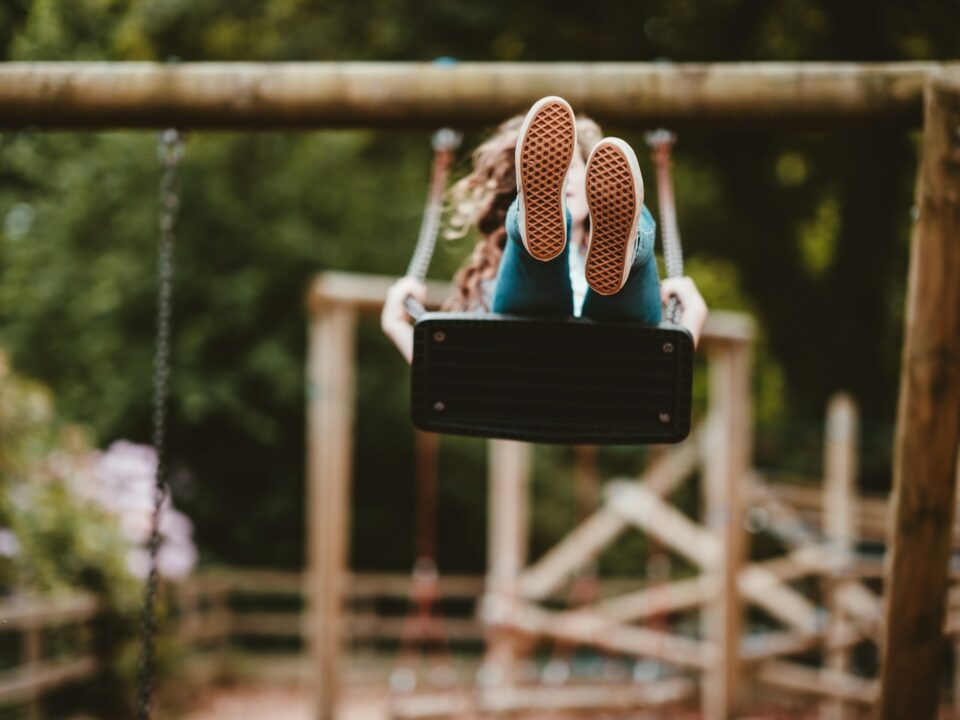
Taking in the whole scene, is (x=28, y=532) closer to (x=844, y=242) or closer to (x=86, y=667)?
(x=86, y=667)

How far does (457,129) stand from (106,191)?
7.03 m

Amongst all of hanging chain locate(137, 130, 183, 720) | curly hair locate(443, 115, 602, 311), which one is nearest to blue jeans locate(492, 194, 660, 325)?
curly hair locate(443, 115, 602, 311)

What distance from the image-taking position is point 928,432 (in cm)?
245

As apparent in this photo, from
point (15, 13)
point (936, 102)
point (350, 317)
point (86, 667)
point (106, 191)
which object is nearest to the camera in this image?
point (936, 102)

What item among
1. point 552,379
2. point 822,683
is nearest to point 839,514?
point 822,683

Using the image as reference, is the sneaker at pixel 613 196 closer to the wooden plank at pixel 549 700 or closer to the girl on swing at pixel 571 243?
the girl on swing at pixel 571 243

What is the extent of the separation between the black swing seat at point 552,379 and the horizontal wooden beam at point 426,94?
94cm

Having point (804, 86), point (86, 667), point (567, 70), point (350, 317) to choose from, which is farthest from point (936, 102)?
point (86, 667)

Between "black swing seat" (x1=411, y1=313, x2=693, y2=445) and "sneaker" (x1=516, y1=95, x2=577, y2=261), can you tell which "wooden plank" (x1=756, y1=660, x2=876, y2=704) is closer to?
"black swing seat" (x1=411, y1=313, x2=693, y2=445)

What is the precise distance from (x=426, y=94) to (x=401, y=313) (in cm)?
71

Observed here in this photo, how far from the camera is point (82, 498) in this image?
18.2 feet

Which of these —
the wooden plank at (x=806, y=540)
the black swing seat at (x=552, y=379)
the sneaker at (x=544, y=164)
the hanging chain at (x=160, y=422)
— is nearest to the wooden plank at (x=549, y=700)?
the wooden plank at (x=806, y=540)

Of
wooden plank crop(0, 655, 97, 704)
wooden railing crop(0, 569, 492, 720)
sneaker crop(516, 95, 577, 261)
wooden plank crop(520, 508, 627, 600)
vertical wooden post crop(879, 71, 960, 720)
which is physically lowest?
wooden railing crop(0, 569, 492, 720)

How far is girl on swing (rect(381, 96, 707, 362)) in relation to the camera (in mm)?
1790
